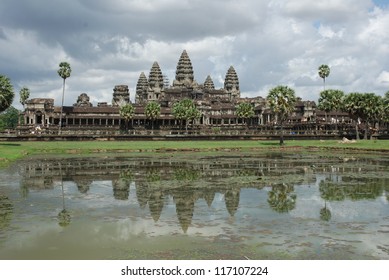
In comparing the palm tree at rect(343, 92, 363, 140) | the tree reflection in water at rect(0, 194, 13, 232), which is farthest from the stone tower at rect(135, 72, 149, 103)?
the tree reflection in water at rect(0, 194, 13, 232)

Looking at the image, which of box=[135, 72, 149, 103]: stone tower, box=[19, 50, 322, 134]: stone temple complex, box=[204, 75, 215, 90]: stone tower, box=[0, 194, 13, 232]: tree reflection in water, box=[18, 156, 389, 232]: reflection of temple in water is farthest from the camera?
box=[204, 75, 215, 90]: stone tower

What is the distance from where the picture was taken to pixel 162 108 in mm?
147000

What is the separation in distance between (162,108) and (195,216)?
13057cm

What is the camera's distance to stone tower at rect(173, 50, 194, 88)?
565 ft

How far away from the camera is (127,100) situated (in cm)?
17850

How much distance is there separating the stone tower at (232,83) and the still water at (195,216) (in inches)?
6293

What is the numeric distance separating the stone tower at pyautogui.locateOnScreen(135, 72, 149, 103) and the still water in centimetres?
15577

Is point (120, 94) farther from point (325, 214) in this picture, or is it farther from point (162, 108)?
point (325, 214)

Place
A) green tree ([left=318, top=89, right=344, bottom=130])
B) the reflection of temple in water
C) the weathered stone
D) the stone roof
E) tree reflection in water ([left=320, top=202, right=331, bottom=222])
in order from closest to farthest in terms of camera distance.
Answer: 1. tree reflection in water ([left=320, top=202, right=331, bottom=222])
2. the reflection of temple in water
3. green tree ([left=318, top=89, right=344, bottom=130])
4. the weathered stone
5. the stone roof

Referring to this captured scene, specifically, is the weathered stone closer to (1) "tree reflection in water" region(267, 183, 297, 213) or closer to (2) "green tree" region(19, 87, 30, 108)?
(2) "green tree" region(19, 87, 30, 108)

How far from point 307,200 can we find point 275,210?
9.62 ft

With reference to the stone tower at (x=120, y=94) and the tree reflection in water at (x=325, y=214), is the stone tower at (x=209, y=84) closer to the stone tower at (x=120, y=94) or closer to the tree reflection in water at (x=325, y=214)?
the stone tower at (x=120, y=94)

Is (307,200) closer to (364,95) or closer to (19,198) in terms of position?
(19,198)

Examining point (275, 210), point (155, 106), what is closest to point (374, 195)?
point (275, 210)
